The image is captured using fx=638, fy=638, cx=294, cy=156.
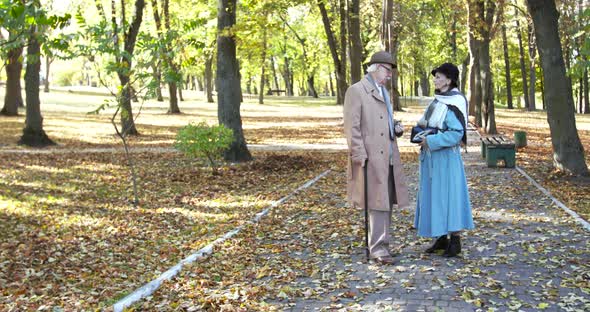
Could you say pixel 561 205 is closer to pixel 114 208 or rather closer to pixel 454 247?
pixel 454 247

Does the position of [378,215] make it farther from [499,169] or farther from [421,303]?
[499,169]

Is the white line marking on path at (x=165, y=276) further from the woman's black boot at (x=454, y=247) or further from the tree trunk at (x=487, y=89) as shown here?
the tree trunk at (x=487, y=89)

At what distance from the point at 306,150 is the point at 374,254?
12.9 metres

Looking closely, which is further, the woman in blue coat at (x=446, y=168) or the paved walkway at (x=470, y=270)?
the woman in blue coat at (x=446, y=168)

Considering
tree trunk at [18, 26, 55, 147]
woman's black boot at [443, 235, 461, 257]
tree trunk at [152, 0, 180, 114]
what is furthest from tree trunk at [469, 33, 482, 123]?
woman's black boot at [443, 235, 461, 257]

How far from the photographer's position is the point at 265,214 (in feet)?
31.8

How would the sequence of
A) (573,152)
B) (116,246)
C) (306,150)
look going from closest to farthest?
(116,246)
(573,152)
(306,150)

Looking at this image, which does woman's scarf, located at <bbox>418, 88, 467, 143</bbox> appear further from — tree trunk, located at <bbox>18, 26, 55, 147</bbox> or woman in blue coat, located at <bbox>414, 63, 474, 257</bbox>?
tree trunk, located at <bbox>18, 26, 55, 147</bbox>

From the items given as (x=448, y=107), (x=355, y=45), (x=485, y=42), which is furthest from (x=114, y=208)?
(x=485, y=42)

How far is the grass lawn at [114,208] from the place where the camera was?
6477 millimetres

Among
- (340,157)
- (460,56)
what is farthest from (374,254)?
(460,56)

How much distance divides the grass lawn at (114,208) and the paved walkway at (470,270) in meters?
1.44

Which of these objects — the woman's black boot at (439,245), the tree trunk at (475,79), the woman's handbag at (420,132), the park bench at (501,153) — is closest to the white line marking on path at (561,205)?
the park bench at (501,153)

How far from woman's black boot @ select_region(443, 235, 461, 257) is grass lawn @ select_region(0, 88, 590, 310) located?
300 centimetres
